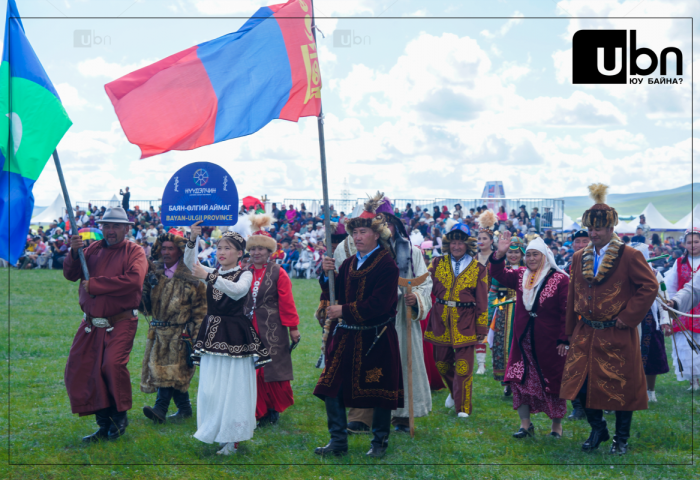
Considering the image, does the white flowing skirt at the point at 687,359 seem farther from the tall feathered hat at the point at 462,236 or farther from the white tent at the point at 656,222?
the white tent at the point at 656,222

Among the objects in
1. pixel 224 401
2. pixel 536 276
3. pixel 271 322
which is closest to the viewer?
pixel 224 401

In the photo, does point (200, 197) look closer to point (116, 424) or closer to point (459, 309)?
point (116, 424)

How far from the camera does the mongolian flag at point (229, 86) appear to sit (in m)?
5.41

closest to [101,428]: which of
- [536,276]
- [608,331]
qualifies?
[536,276]

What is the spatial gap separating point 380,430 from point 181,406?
2.38 metres

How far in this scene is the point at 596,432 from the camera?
18.8 feet

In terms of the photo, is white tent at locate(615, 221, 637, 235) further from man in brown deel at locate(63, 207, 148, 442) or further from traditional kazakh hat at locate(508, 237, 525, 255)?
man in brown deel at locate(63, 207, 148, 442)

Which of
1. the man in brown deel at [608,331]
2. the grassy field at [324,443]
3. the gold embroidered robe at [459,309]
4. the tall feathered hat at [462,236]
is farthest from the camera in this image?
the tall feathered hat at [462,236]

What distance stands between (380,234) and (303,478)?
2.07 m

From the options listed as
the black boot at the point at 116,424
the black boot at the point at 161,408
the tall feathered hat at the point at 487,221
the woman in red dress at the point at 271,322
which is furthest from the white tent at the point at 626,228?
the black boot at the point at 116,424

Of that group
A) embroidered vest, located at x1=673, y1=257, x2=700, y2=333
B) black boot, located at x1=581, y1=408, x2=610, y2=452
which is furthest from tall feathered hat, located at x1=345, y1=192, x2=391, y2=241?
embroidered vest, located at x1=673, y1=257, x2=700, y2=333

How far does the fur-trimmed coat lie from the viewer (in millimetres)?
6582

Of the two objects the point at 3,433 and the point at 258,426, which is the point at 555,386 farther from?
the point at 3,433

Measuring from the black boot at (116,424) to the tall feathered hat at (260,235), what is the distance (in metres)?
2.02
